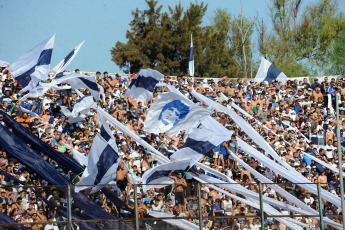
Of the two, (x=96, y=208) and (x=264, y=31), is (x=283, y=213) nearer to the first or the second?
(x=96, y=208)

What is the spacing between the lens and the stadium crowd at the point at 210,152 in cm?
1521

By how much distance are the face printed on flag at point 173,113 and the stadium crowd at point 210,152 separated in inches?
54.2

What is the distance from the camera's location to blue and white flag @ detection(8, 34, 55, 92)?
73.8 ft

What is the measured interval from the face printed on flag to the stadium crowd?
1.38 meters

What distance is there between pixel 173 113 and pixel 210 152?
2.90m

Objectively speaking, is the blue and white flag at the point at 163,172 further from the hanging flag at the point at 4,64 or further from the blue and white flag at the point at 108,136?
the hanging flag at the point at 4,64

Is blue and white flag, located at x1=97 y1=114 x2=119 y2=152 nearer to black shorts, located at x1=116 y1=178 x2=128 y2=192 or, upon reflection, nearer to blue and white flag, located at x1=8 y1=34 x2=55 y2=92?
black shorts, located at x1=116 y1=178 x2=128 y2=192

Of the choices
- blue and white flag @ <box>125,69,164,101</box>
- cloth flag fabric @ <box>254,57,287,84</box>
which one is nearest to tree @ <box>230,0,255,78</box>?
cloth flag fabric @ <box>254,57,287,84</box>

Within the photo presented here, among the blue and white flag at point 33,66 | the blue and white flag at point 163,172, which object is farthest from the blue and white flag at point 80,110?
the blue and white flag at point 163,172

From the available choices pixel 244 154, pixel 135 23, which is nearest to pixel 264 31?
pixel 135 23

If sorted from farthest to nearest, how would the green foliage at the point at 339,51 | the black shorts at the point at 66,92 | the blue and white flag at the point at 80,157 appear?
1. the green foliage at the point at 339,51
2. the black shorts at the point at 66,92
3. the blue and white flag at the point at 80,157

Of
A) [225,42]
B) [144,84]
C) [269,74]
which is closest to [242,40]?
[225,42]

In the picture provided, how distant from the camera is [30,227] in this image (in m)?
14.7

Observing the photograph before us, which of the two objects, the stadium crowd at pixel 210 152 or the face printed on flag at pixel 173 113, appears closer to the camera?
the stadium crowd at pixel 210 152
